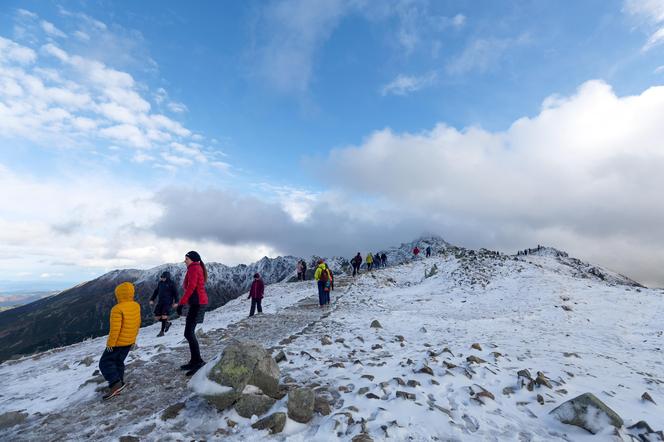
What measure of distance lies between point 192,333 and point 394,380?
5298 millimetres

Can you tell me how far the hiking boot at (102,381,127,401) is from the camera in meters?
7.64

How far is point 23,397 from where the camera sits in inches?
327

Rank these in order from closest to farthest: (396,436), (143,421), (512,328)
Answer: (396,436)
(143,421)
(512,328)

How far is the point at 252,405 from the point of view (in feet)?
21.6

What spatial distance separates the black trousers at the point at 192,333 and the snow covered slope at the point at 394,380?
25.5 inches

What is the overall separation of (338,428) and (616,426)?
4911mm

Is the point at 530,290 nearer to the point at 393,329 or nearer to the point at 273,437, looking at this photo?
the point at 393,329

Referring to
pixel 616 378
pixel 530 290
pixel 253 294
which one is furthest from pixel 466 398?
pixel 530 290

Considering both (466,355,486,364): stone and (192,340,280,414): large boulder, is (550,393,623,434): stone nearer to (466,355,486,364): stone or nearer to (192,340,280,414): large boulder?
(466,355,486,364): stone

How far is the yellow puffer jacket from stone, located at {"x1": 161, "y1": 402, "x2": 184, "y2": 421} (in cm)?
222

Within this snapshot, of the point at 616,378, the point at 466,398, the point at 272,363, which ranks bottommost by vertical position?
the point at 616,378

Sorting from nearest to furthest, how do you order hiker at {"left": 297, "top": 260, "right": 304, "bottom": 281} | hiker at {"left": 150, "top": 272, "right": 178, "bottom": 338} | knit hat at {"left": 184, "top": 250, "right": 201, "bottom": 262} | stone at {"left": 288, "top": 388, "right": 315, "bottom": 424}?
stone at {"left": 288, "top": 388, "right": 315, "bottom": 424}
knit hat at {"left": 184, "top": 250, "right": 201, "bottom": 262}
hiker at {"left": 150, "top": 272, "right": 178, "bottom": 338}
hiker at {"left": 297, "top": 260, "right": 304, "bottom": 281}

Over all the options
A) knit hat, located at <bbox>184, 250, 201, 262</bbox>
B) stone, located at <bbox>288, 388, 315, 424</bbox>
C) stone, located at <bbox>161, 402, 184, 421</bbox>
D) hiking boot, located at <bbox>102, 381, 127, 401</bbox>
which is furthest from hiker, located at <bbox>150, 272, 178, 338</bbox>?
stone, located at <bbox>288, 388, 315, 424</bbox>

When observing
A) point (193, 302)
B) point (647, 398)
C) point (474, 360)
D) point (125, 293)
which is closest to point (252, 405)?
point (193, 302)
